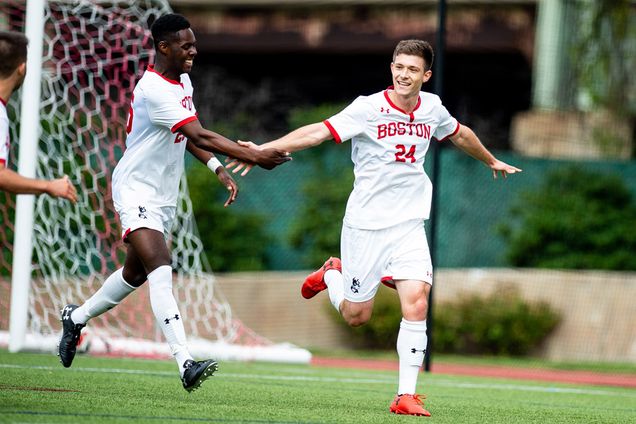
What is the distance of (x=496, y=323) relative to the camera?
48.7 ft

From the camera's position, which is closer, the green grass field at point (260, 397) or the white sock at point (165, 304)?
the green grass field at point (260, 397)

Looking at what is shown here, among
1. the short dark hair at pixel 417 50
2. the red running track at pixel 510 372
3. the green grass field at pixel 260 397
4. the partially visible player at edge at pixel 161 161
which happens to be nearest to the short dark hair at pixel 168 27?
the partially visible player at edge at pixel 161 161

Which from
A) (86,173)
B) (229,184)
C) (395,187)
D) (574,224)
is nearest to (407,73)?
(395,187)

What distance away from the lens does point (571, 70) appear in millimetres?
17141

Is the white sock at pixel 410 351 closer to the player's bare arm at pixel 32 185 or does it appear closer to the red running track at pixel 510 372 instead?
the player's bare arm at pixel 32 185

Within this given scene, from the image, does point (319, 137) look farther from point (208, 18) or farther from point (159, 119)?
point (208, 18)

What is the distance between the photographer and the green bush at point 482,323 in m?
14.7

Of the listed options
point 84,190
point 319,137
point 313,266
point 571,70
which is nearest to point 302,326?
point 313,266

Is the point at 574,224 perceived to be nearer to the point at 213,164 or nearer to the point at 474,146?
the point at 474,146

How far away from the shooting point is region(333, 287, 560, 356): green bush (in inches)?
579

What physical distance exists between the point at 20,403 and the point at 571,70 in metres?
12.5

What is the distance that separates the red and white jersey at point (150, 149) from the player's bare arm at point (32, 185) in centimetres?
125

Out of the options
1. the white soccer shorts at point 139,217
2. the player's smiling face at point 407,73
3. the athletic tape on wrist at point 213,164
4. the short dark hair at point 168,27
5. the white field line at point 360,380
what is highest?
the short dark hair at point 168,27

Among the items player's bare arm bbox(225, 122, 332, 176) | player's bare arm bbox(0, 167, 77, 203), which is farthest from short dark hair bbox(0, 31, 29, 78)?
player's bare arm bbox(225, 122, 332, 176)
